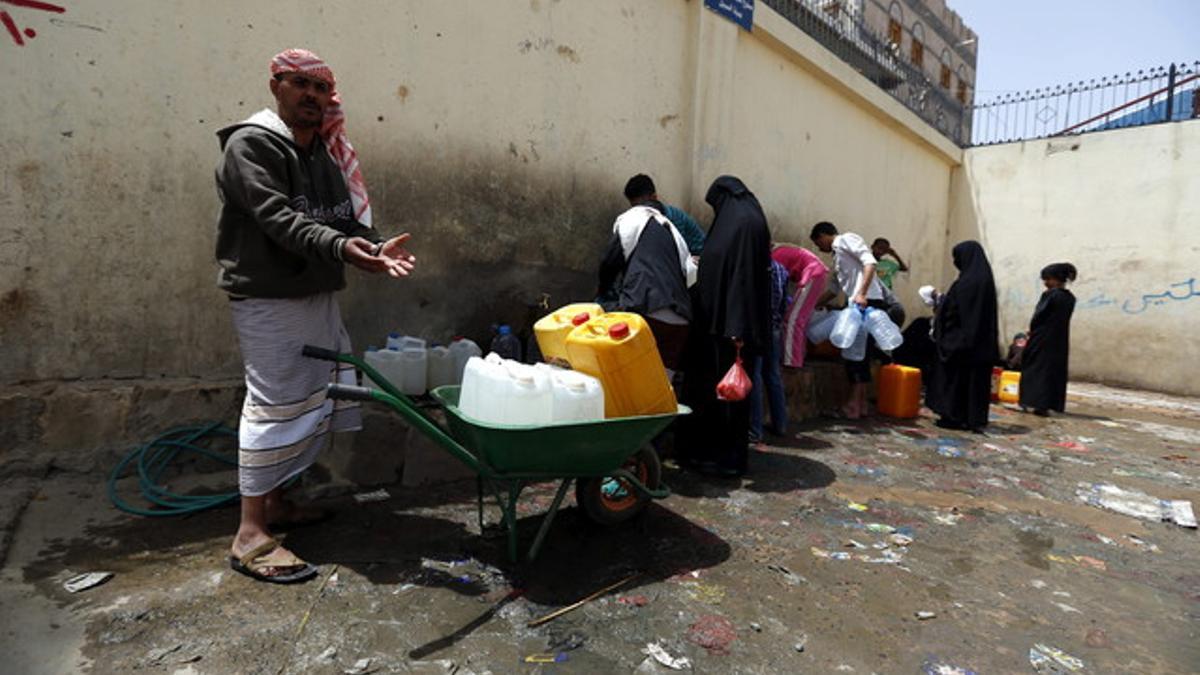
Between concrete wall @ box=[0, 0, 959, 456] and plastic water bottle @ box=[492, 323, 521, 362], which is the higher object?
concrete wall @ box=[0, 0, 959, 456]

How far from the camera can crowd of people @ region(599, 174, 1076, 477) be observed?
3785 mm

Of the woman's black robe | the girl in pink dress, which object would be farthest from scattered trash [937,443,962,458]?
the woman's black robe

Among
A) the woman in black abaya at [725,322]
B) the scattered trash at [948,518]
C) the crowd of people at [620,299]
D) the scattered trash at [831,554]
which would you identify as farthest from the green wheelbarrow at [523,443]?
the scattered trash at [948,518]

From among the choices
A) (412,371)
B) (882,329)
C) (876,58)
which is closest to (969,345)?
(882,329)

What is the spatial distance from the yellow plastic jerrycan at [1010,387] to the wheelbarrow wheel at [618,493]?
6.42 meters

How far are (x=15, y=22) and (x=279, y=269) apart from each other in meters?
1.83

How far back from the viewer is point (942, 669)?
2.03 meters

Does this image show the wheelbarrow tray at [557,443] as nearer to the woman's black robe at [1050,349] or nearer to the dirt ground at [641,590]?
the dirt ground at [641,590]

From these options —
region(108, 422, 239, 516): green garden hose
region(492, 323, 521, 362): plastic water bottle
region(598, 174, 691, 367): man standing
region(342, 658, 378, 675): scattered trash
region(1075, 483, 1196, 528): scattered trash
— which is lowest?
region(342, 658, 378, 675): scattered trash

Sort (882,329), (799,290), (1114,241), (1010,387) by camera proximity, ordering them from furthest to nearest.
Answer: (1114,241) → (1010,387) → (882,329) → (799,290)

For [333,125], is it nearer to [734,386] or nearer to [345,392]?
[345,392]

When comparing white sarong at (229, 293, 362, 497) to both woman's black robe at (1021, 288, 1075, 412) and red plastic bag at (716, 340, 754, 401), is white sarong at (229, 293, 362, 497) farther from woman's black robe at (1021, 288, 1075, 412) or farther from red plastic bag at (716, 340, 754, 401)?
woman's black robe at (1021, 288, 1075, 412)

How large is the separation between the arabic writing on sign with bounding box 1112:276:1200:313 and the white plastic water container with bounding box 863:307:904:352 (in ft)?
21.8

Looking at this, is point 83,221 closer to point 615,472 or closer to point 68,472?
point 68,472
